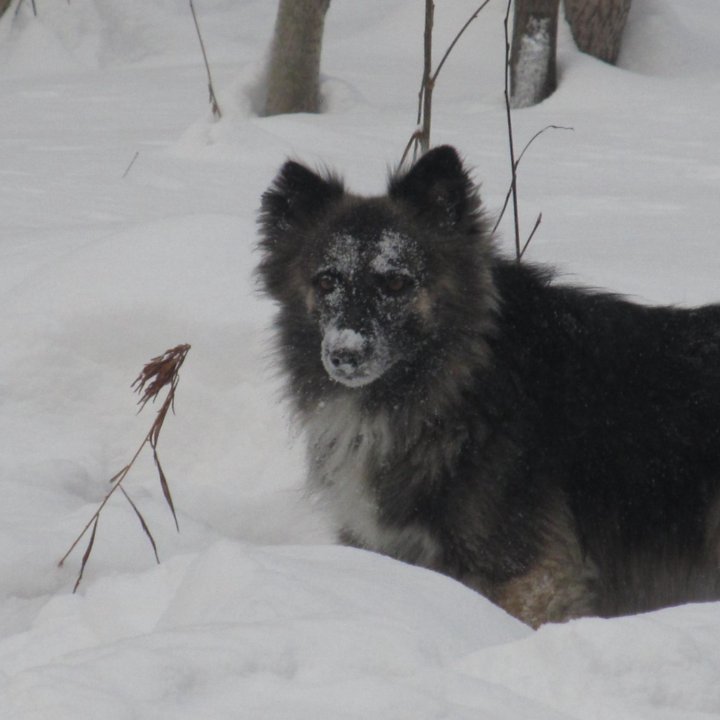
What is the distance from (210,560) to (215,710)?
0.77 metres

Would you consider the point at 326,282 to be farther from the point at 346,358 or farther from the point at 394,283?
the point at 346,358

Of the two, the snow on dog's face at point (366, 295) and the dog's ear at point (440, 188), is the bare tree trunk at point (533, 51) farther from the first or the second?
the snow on dog's face at point (366, 295)

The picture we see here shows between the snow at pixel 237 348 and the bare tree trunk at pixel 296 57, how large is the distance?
386mm

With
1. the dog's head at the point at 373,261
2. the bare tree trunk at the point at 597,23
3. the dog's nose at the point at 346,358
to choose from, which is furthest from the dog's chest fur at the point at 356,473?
the bare tree trunk at the point at 597,23

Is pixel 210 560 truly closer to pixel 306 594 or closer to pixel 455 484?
pixel 306 594

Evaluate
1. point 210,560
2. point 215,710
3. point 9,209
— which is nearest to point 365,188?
point 9,209

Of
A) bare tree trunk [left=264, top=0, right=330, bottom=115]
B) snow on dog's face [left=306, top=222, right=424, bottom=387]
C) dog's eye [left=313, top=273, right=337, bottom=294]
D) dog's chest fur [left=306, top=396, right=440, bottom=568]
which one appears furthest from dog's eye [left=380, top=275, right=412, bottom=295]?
bare tree trunk [left=264, top=0, right=330, bottom=115]

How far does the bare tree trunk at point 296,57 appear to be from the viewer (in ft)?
32.1

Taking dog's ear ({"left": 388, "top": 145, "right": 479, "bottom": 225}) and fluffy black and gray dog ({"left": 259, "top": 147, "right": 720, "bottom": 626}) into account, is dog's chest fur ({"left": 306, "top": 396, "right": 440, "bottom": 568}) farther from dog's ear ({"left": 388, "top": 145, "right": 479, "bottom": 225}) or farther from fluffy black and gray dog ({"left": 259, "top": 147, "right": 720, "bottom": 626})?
dog's ear ({"left": 388, "top": 145, "right": 479, "bottom": 225})

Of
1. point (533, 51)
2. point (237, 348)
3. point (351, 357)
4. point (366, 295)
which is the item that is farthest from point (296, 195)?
point (533, 51)

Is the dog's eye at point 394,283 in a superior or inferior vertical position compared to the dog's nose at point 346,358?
superior

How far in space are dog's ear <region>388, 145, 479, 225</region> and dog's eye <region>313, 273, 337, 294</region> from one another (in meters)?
0.41

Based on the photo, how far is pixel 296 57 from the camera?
9945mm

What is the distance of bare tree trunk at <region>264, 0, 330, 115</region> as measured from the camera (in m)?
9.80
